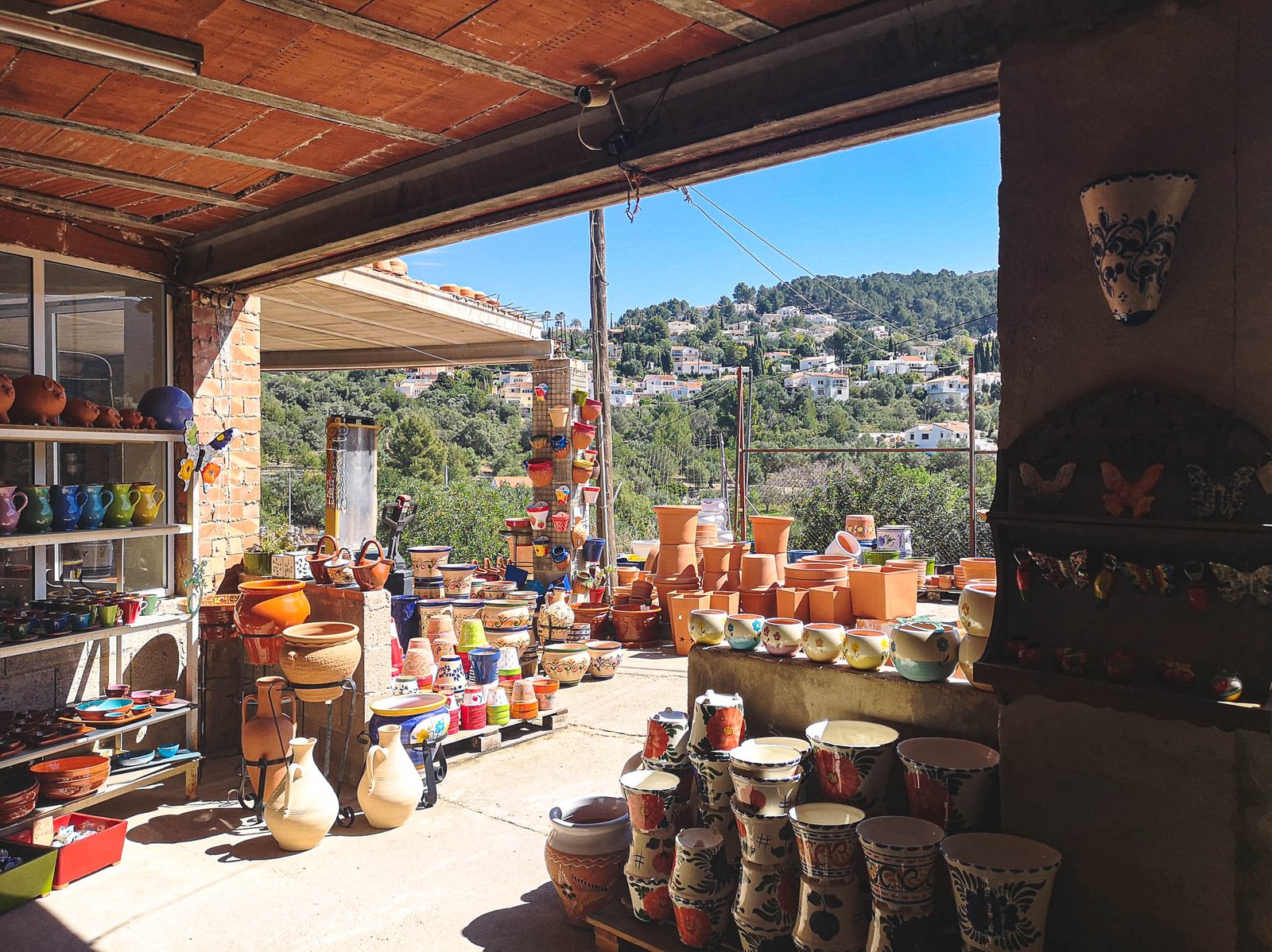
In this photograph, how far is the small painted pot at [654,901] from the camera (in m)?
2.29

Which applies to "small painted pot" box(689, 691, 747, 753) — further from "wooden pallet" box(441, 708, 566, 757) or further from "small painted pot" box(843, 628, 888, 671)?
"wooden pallet" box(441, 708, 566, 757)

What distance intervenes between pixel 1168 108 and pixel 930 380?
4424cm

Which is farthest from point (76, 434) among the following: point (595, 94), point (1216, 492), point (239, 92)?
point (1216, 492)

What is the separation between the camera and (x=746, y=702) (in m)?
2.55

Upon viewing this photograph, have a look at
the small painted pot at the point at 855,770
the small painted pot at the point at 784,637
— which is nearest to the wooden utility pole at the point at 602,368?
the small painted pot at the point at 784,637

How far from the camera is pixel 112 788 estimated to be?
3387 millimetres

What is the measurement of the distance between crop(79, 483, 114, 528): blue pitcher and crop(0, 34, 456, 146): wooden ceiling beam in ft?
5.91

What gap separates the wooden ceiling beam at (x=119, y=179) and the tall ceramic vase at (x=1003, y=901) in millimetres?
3516

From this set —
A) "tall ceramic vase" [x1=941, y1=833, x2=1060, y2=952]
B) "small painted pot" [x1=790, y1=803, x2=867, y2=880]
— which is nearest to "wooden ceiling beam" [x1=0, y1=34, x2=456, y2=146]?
"small painted pot" [x1=790, y1=803, x2=867, y2=880]

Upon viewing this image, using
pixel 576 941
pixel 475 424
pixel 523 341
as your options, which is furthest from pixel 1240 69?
pixel 475 424

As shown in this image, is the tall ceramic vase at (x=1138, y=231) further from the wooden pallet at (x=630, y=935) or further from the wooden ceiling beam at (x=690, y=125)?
the wooden pallet at (x=630, y=935)

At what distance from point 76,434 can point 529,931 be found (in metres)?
2.59

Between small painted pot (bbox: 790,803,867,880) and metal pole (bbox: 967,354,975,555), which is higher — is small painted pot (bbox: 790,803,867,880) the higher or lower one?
the lower one

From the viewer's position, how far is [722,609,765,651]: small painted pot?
257 cm
